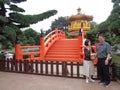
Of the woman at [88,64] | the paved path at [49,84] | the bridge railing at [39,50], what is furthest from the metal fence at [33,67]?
the bridge railing at [39,50]

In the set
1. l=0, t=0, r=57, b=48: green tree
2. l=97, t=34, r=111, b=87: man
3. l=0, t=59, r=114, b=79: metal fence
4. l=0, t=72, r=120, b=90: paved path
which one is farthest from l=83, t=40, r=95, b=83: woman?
l=0, t=0, r=57, b=48: green tree

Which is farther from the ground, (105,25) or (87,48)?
(105,25)

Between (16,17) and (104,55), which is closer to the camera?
(104,55)

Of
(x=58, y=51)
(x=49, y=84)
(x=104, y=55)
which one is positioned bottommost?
(x=49, y=84)

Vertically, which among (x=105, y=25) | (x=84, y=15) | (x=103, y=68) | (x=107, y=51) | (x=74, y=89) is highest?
(x=84, y=15)

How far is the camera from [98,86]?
6680 millimetres

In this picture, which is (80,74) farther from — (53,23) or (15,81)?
(53,23)

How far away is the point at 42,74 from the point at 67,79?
140 centimetres

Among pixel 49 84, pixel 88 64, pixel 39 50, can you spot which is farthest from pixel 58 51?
pixel 49 84

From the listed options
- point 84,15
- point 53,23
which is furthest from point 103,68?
point 53,23

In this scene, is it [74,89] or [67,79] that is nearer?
[74,89]

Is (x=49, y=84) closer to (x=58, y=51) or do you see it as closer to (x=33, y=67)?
(x=33, y=67)

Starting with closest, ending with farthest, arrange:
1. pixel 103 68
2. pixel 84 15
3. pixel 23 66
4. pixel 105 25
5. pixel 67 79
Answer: pixel 103 68 < pixel 67 79 < pixel 105 25 < pixel 23 66 < pixel 84 15

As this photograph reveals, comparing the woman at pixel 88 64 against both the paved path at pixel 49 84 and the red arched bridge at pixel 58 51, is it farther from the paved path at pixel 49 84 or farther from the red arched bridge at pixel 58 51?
the red arched bridge at pixel 58 51
